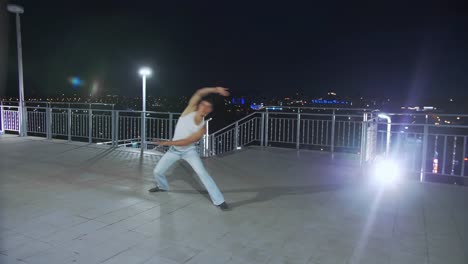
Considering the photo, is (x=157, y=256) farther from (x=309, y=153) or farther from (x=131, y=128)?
(x=131, y=128)

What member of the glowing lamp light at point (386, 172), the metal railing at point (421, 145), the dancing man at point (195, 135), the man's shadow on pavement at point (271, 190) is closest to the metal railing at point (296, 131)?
the metal railing at point (421, 145)

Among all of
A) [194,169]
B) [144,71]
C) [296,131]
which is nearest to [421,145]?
[296,131]

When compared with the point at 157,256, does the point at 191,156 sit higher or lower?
higher

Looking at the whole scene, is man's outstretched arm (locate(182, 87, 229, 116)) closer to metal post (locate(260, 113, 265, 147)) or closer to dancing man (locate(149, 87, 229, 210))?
dancing man (locate(149, 87, 229, 210))

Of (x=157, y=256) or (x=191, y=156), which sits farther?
(x=191, y=156)

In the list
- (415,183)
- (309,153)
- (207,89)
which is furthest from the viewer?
(309,153)

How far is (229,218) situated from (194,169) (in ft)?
3.07

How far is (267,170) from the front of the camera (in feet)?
25.4

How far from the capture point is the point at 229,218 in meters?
4.63

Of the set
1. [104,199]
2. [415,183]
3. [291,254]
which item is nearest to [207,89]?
[104,199]

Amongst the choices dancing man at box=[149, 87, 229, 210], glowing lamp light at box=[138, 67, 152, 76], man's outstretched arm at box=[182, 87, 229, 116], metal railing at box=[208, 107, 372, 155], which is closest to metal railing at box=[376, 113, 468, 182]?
metal railing at box=[208, 107, 372, 155]

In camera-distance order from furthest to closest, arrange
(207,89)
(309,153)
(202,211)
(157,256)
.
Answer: (309,153)
(207,89)
(202,211)
(157,256)

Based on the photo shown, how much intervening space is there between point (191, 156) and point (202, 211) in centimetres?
83

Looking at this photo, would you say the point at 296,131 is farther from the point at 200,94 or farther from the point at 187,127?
the point at 187,127
